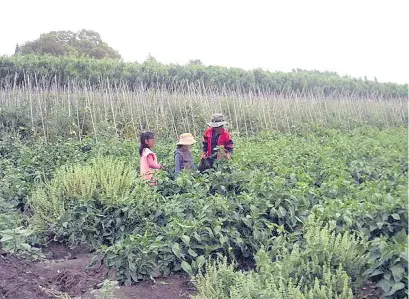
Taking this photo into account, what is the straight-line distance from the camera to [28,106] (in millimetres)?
12945

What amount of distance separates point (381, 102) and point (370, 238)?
19.1 m

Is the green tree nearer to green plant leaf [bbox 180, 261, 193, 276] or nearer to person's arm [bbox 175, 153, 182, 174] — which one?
person's arm [bbox 175, 153, 182, 174]

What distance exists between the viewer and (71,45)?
1289 inches

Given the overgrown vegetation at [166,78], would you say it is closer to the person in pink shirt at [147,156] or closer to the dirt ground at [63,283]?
the person in pink shirt at [147,156]

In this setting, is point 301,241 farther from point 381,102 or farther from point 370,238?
point 381,102

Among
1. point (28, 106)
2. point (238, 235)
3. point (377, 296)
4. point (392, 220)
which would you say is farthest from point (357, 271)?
point (28, 106)

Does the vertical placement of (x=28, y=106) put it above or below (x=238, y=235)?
above

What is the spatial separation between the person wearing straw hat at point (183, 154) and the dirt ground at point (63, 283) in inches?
79.7

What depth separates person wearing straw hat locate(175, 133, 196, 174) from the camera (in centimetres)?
633

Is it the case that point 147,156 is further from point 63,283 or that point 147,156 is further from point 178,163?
point 63,283

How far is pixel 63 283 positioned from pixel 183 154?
2.61 metres

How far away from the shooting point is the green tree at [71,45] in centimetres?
3064

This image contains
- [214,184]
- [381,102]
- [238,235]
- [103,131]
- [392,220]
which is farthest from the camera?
[381,102]

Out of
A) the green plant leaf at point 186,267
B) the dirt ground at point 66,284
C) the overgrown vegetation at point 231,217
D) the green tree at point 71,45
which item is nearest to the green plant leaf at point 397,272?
the overgrown vegetation at point 231,217
